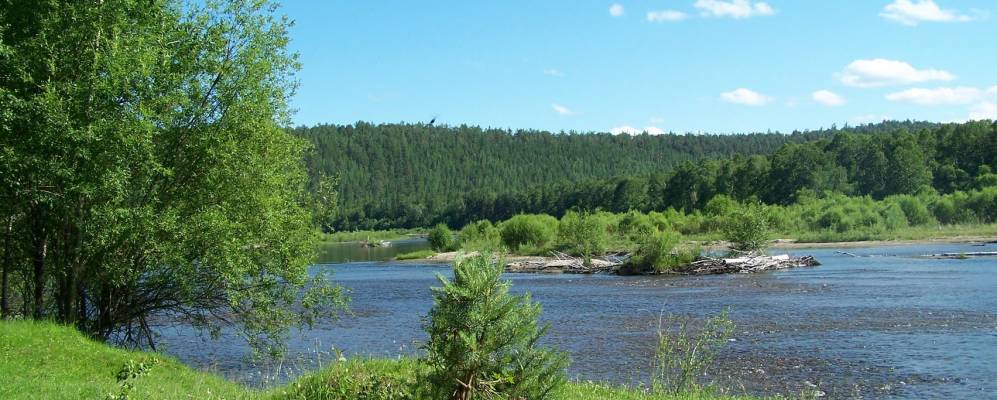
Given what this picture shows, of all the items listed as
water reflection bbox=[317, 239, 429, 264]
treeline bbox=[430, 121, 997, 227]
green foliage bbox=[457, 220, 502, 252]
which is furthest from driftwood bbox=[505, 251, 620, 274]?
treeline bbox=[430, 121, 997, 227]

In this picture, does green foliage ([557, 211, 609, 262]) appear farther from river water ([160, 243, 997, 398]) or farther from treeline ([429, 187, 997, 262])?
river water ([160, 243, 997, 398])

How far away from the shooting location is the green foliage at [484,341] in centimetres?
861

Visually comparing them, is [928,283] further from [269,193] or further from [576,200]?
[576,200]

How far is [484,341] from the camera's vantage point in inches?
341

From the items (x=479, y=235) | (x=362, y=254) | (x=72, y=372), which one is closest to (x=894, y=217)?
(x=479, y=235)

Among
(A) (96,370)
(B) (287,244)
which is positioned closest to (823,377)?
(B) (287,244)

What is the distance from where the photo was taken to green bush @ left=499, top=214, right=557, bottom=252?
9519cm

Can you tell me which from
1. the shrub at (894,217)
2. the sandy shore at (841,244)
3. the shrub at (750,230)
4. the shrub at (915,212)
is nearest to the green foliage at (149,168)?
the shrub at (750,230)

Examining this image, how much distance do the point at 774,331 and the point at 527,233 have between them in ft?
224

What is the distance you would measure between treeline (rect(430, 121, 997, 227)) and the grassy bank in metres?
110

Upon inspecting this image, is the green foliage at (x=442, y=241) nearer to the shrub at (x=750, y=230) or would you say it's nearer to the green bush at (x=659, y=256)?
the green bush at (x=659, y=256)

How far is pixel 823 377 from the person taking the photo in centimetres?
2091

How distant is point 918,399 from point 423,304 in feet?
89.5

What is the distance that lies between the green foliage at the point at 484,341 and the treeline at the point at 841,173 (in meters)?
112
